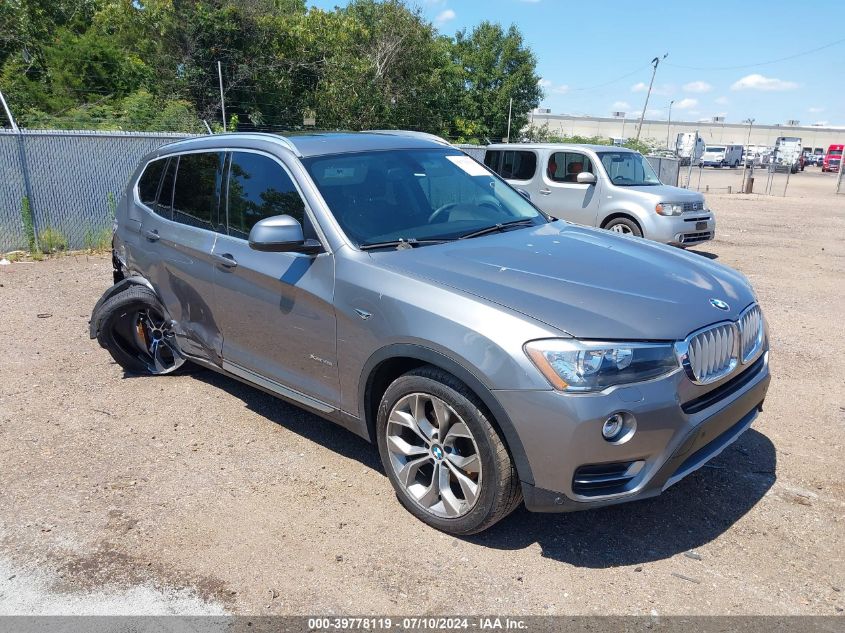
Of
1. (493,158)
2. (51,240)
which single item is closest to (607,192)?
(493,158)

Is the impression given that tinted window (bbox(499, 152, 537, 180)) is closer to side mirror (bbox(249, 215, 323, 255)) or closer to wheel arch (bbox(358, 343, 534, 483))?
side mirror (bbox(249, 215, 323, 255))

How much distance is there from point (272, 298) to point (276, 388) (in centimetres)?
57

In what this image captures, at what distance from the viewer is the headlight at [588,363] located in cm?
278

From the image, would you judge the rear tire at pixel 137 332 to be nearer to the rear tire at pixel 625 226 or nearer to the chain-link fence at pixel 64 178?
the chain-link fence at pixel 64 178

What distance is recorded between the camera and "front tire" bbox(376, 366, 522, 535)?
9.87ft

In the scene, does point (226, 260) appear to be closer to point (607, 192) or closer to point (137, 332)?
point (137, 332)

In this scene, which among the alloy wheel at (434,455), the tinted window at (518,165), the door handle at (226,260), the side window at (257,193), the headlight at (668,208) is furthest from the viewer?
the tinted window at (518,165)

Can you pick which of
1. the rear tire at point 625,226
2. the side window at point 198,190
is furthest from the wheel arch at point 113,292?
the rear tire at point 625,226

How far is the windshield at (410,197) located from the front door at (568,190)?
22.0 ft

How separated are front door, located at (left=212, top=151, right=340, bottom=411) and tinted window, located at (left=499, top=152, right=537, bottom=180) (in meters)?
8.11

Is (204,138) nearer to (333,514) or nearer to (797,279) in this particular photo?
(333,514)

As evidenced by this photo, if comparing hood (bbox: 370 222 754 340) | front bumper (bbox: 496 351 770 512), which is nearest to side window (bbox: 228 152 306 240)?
hood (bbox: 370 222 754 340)

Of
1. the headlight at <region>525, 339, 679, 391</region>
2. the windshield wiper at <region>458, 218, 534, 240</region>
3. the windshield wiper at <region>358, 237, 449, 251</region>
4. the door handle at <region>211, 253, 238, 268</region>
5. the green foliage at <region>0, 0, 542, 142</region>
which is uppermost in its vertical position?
the green foliage at <region>0, 0, 542, 142</region>

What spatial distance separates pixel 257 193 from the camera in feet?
13.8
